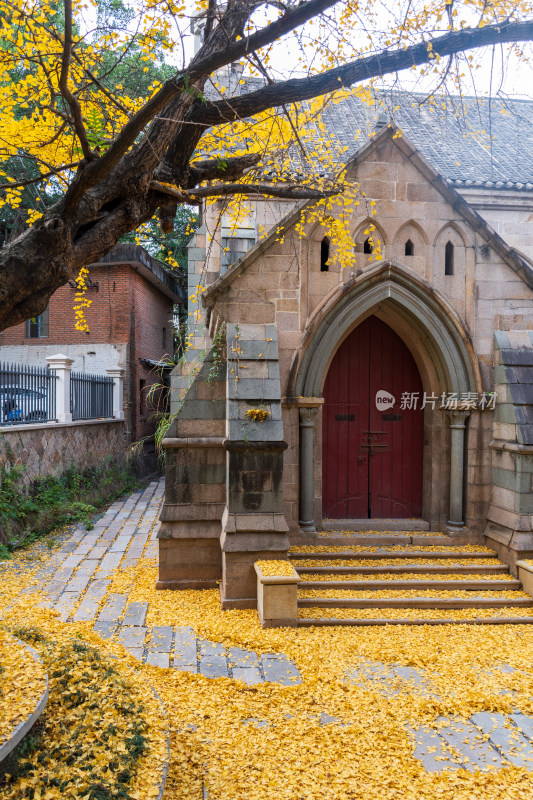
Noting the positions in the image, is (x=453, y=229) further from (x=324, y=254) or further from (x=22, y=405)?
(x=22, y=405)

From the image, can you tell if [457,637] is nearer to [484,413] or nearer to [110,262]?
[484,413]

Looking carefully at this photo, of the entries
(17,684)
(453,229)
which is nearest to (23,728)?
(17,684)

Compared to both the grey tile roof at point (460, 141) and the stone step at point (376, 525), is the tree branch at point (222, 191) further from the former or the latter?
the grey tile roof at point (460, 141)

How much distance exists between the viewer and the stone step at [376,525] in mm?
7484

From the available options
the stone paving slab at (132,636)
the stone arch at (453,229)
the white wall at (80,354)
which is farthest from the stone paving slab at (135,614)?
the white wall at (80,354)

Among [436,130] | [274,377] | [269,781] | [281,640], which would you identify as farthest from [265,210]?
[269,781]

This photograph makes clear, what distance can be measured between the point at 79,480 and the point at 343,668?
784 centimetres

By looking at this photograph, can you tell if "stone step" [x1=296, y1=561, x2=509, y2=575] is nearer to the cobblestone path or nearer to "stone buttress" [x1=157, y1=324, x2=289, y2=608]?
"stone buttress" [x1=157, y1=324, x2=289, y2=608]

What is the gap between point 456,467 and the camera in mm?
7266

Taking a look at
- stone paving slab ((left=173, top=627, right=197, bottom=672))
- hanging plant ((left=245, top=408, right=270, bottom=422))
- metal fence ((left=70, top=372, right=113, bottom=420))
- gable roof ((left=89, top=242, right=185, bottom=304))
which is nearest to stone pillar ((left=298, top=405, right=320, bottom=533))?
hanging plant ((left=245, top=408, right=270, bottom=422))

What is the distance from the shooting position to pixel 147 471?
1703 cm

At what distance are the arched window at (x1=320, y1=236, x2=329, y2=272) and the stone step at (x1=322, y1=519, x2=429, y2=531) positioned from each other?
11.0 feet

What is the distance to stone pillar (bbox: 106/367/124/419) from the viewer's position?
15.2m

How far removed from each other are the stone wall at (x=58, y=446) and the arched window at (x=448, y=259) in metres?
6.96
